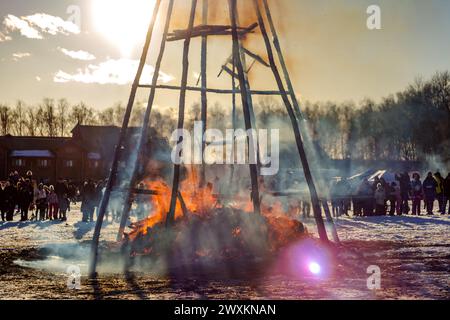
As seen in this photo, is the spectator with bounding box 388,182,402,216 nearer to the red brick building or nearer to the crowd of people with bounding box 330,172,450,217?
the crowd of people with bounding box 330,172,450,217

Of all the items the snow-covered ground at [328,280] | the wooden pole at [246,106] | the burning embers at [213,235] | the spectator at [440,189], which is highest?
the wooden pole at [246,106]

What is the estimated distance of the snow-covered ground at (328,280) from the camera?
760 cm

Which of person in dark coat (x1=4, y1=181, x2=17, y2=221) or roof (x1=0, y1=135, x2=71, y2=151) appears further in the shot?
roof (x1=0, y1=135, x2=71, y2=151)

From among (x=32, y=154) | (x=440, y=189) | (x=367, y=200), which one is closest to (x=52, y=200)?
(x=367, y=200)

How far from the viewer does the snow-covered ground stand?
24.9ft

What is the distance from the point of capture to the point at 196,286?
8250 mm

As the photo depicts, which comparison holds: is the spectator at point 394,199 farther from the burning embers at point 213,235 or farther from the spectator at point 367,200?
the burning embers at point 213,235

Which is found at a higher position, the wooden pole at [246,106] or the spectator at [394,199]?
the wooden pole at [246,106]

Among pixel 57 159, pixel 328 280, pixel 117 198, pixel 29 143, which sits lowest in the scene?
pixel 328 280

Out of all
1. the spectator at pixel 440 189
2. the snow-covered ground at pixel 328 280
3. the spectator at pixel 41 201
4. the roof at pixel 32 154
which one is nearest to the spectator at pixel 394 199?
the spectator at pixel 440 189

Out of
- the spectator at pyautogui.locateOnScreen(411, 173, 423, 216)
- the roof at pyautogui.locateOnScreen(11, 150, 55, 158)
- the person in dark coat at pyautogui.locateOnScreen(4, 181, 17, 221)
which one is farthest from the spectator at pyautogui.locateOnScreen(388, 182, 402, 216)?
the roof at pyautogui.locateOnScreen(11, 150, 55, 158)

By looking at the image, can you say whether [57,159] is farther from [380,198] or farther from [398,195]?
[398,195]

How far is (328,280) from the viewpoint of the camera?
859 centimetres

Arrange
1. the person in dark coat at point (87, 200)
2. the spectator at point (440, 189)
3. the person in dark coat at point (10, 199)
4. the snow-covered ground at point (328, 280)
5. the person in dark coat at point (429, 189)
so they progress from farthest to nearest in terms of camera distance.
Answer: the spectator at point (440, 189), the person in dark coat at point (429, 189), the person in dark coat at point (10, 199), the person in dark coat at point (87, 200), the snow-covered ground at point (328, 280)
